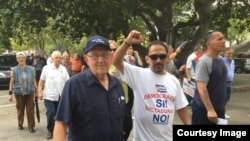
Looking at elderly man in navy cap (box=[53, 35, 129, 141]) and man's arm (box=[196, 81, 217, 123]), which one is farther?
man's arm (box=[196, 81, 217, 123])

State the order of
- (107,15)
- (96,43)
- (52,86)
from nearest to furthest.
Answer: (96,43), (52,86), (107,15)

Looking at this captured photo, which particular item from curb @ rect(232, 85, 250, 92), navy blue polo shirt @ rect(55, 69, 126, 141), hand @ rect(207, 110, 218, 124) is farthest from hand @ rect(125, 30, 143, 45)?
curb @ rect(232, 85, 250, 92)

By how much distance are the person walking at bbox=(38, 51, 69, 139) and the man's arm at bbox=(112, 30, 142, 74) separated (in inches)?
167

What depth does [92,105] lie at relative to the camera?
9.56 ft

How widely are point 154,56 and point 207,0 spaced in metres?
13.5

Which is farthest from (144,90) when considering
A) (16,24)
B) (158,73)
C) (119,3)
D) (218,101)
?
(16,24)

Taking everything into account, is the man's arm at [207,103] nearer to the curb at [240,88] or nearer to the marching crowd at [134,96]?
the marching crowd at [134,96]

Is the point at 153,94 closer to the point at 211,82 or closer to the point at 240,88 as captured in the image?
the point at 211,82

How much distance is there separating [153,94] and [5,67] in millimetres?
18332

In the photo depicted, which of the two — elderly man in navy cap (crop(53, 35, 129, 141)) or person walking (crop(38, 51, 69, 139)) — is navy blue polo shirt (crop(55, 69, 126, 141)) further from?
person walking (crop(38, 51, 69, 139))

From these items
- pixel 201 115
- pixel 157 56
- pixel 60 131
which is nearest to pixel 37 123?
pixel 201 115

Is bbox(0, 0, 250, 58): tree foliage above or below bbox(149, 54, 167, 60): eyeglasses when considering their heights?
above

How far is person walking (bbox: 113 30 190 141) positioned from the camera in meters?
3.71

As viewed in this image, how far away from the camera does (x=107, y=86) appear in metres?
3.07
